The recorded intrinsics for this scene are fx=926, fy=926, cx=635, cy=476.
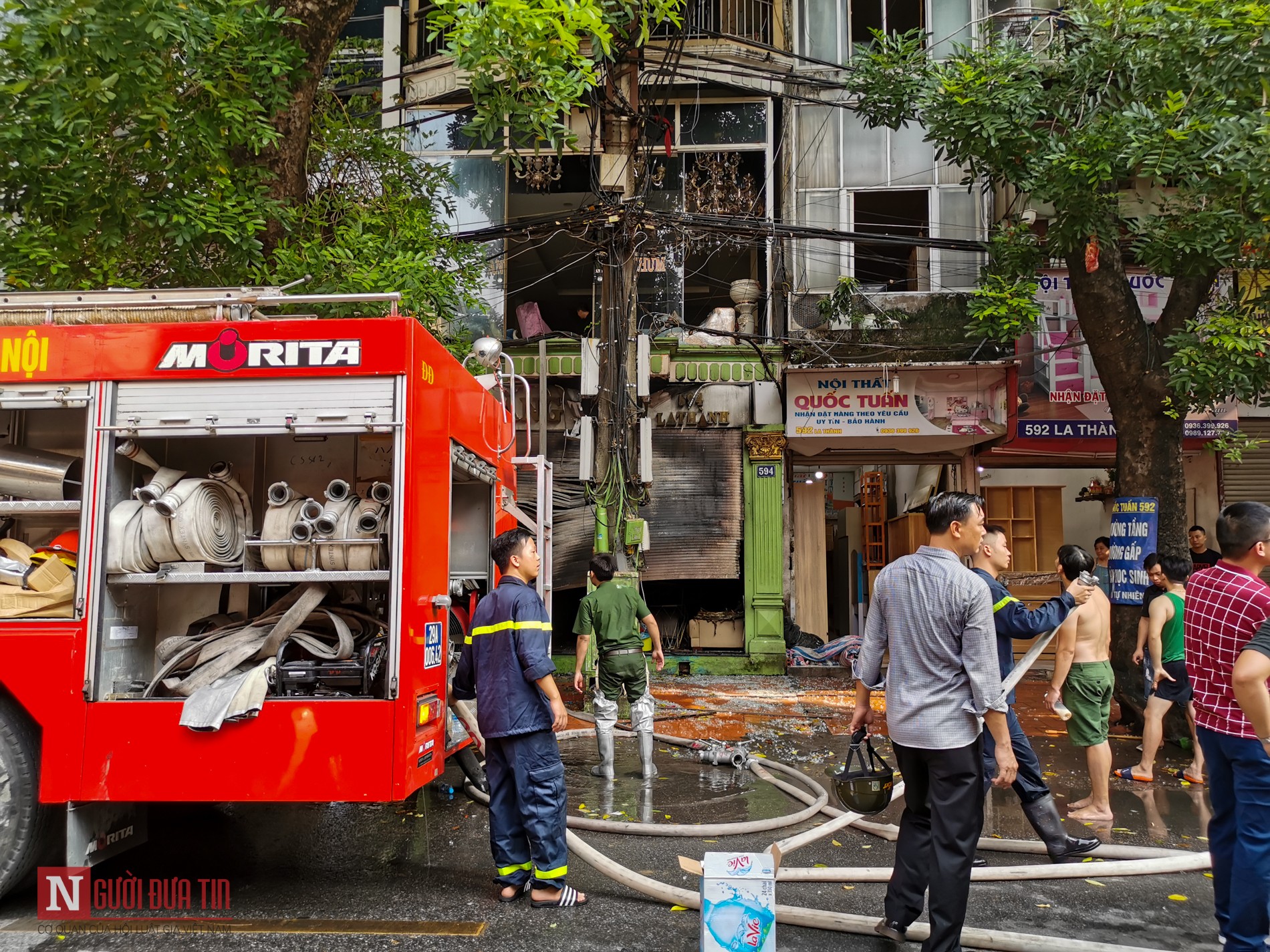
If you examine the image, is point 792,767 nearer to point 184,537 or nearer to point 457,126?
point 184,537

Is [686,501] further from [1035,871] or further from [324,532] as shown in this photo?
[324,532]

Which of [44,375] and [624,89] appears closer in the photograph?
[44,375]

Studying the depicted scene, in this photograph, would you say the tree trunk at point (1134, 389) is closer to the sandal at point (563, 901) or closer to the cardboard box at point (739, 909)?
the sandal at point (563, 901)

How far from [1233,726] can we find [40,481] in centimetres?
588

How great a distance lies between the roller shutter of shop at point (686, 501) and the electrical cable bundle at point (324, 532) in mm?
9201

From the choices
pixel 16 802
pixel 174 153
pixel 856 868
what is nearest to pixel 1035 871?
pixel 856 868

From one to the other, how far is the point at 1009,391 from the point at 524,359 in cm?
749

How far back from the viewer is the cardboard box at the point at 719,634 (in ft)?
47.7

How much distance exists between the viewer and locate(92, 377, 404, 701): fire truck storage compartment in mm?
4664

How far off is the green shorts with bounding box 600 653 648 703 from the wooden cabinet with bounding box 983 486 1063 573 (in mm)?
9838

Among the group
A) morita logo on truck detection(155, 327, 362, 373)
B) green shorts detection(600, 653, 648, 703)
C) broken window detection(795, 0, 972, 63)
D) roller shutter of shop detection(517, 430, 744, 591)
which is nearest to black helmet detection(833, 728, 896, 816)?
morita logo on truck detection(155, 327, 362, 373)

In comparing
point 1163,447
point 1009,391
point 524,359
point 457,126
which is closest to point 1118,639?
point 1163,447

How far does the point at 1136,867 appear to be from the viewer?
4.98 m

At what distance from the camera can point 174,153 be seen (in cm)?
775
